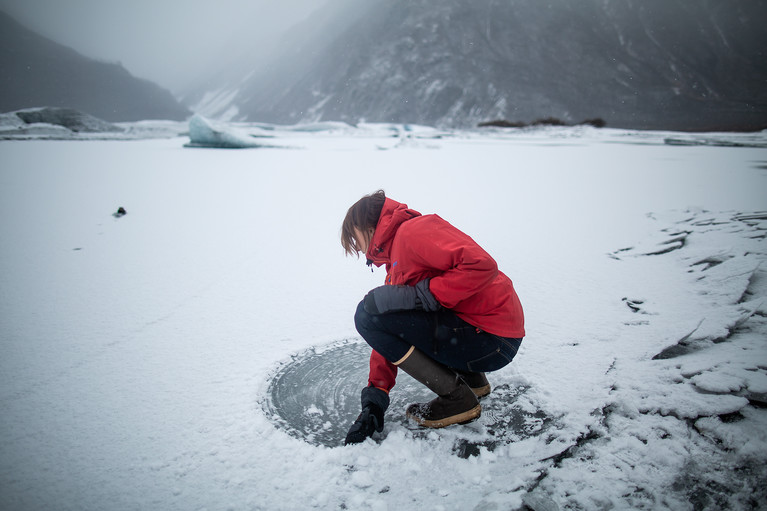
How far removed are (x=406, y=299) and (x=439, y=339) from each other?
0.21 m

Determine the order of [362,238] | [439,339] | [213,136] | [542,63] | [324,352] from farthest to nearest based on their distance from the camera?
[542,63] < [213,136] < [324,352] < [362,238] < [439,339]

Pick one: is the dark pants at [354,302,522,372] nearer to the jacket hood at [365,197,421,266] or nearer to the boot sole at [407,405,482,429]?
the boot sole at [407,405,482,429]

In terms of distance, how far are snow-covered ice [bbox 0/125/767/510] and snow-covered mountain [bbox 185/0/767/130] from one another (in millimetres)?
44148

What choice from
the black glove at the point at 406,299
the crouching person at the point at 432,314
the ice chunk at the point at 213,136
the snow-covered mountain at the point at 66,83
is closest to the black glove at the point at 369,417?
the crouching person at the point at 432,314

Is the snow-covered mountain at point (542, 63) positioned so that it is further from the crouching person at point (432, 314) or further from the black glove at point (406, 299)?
the black glove at point (406, 299)

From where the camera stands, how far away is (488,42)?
53.1 metres

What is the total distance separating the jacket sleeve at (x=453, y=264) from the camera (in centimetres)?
132

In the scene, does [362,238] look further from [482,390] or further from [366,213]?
[482,390]

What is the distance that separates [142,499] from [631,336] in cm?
225

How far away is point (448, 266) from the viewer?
1356mm

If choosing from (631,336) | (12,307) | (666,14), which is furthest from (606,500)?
(666,14)

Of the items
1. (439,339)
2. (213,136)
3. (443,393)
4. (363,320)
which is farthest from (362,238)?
(213,136)

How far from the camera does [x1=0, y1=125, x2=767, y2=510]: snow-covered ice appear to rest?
1.22 metres

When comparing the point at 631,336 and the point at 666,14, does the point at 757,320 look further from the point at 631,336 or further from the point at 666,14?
the point at 666,14
